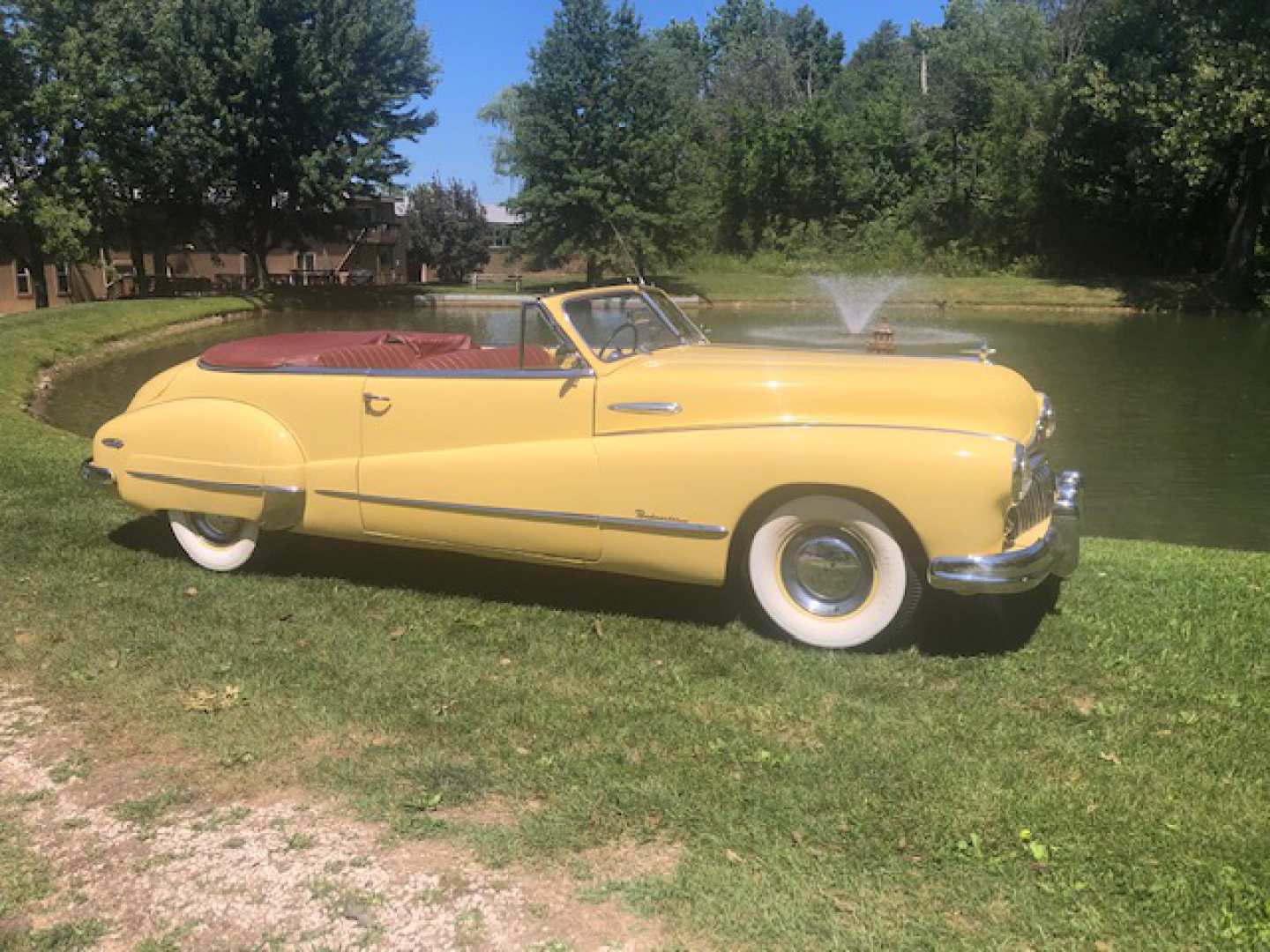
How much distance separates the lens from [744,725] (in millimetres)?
3846

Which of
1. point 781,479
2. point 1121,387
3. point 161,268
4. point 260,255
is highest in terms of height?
point 260,255

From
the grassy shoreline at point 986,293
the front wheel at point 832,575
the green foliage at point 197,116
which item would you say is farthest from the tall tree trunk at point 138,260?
the front wheel at point 832,575

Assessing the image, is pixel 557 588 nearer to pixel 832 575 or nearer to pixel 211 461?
pixel 832 575

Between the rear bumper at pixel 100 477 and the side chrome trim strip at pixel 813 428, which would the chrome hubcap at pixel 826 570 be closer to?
the side chrome trim strip at pixel 813 428

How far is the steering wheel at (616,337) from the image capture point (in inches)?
196

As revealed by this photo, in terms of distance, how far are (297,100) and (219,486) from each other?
1436 inches

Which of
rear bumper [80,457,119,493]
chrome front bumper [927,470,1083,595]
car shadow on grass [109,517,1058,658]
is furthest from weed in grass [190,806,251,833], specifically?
rear bumper [80,457,119,493]

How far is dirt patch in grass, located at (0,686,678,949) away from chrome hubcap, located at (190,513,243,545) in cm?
236

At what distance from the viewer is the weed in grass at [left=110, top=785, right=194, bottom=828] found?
327 cm

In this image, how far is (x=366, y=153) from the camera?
38.9 m

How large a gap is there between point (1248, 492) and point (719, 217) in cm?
4827

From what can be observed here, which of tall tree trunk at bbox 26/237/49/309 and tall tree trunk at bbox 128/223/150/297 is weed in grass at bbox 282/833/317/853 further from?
tall tree trunk at bbox 128/223/150/297

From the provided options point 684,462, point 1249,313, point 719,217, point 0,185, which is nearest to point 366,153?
point 0,185

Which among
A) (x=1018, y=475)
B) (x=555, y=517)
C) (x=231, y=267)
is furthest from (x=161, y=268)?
(x=1018, y=475)
